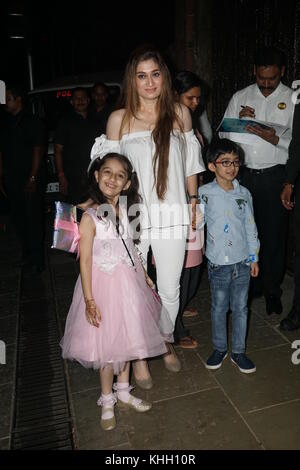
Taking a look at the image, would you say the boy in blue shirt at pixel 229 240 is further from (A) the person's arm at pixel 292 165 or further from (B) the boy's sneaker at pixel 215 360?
(A) the person's arm at pixel 292 165

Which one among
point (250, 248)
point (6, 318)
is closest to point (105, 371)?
point (250, 248)

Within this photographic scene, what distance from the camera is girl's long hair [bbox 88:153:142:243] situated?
2.60 metres

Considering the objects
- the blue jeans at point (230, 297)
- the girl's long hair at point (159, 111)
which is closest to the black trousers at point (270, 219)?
the blue jeans at point (230, 297)

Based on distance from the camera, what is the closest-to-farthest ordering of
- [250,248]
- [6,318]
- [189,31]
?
[250,248] < [6,318] < [189,31]

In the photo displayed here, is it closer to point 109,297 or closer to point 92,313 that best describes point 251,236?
point 109,297

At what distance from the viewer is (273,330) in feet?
11.7

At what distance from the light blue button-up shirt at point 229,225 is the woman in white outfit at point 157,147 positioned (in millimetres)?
190

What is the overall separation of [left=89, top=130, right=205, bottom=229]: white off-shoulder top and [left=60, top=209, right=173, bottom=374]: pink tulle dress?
0.32 m

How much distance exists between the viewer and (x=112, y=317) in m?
2.53

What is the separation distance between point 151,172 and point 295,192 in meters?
1.38

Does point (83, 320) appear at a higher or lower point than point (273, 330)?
higher

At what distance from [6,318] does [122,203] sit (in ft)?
6.94

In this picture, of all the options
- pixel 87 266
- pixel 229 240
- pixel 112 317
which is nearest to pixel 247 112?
pixel 229 240

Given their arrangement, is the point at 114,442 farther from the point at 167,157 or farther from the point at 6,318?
the point at 6,318
